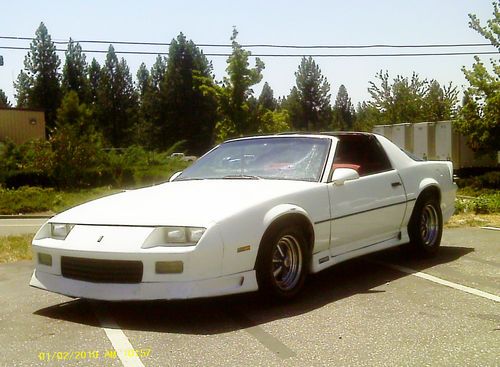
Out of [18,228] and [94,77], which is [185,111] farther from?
[18,228]

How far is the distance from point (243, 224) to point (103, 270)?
1.05 metres

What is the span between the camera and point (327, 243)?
560cm

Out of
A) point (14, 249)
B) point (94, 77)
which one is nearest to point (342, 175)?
point (14, 249)

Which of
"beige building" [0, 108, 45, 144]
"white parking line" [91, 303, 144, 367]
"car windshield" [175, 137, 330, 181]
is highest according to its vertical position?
"beige building" [0, 108, 45, 144]

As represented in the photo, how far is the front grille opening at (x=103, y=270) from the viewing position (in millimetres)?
4609

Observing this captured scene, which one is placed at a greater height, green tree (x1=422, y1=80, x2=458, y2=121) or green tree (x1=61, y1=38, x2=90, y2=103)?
green tree (x1=61, y1=38, x2=90, y2=103)

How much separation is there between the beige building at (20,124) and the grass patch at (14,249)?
4592 cm

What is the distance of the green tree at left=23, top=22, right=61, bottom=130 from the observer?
249 ft

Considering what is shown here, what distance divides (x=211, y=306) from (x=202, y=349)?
1142mm

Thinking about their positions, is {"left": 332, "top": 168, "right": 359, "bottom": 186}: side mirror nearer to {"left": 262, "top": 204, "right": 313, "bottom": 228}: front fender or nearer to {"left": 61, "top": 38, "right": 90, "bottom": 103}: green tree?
{"left": 262, "top": 204, "right": 313, "bottom": 228}: front fender

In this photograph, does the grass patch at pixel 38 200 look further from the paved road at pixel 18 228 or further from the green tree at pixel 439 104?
the green tree at pixel 439 104

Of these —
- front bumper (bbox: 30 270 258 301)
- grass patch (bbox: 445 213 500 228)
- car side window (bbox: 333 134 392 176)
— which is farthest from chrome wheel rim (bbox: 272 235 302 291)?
Result: grass patch (bbox: 445 213 500 228)

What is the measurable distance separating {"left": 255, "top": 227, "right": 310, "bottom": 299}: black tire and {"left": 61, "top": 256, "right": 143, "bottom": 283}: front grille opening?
91cm

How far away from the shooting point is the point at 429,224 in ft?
23.9
